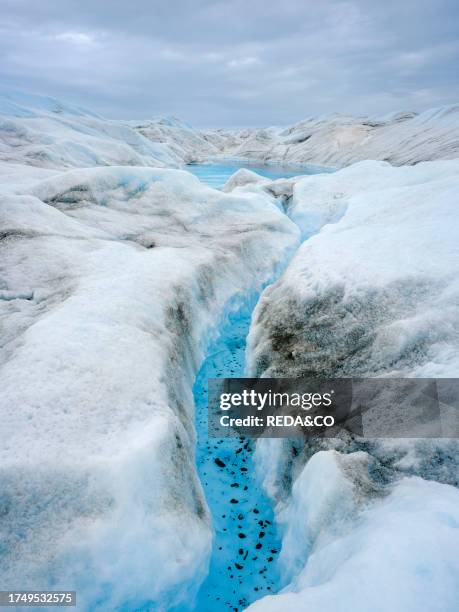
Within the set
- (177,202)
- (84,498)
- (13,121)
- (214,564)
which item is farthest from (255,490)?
(13,121)

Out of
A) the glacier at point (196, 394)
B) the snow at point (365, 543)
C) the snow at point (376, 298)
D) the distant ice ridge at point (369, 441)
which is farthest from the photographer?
the snow at point (376, 298)

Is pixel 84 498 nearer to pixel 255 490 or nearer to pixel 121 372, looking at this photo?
pixel 121 372

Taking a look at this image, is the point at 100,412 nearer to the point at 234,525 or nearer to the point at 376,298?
the point at 234,525

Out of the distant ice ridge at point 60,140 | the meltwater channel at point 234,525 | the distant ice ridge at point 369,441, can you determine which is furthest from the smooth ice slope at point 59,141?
the meltwater channel at point 234,525

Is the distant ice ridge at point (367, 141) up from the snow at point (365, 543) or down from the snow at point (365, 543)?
up

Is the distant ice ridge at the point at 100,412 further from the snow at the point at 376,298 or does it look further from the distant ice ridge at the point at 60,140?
the distant ice ridge at the point at 60,140

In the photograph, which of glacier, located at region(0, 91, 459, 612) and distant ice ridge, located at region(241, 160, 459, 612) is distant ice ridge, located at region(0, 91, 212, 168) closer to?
glacier, located at region(0, 91, 459, 612)
